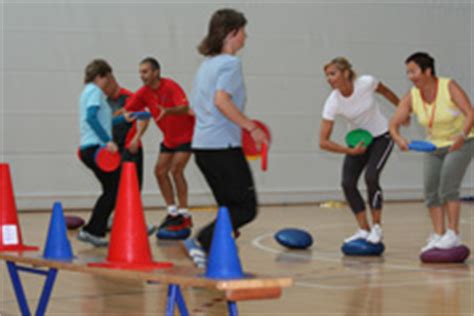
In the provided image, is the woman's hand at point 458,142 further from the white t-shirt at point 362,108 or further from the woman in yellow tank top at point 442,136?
the white t-shirt at point 362,108

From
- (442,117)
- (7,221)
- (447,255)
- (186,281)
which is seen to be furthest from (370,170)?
(186,281)

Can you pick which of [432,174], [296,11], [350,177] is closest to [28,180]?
[296,11]

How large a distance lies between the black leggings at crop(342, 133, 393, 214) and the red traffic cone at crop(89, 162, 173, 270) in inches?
135

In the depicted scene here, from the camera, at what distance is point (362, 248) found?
7438mm

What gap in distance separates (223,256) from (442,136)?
375 cm

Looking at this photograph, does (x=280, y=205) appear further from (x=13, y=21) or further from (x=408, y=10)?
(x=13, y=21)

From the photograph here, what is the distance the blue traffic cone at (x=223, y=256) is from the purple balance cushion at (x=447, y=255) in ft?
12.2

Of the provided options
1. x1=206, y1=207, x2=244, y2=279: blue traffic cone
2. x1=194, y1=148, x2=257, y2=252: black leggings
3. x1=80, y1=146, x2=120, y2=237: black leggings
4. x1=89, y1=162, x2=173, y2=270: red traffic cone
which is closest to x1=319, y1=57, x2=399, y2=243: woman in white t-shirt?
x1=80, y1=146, x2=120, y2=237: black leggings

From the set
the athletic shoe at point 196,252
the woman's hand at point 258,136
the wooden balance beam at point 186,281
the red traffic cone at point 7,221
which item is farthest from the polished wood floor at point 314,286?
the woman's hand at point 258,136

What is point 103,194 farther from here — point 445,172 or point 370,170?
point 445,172

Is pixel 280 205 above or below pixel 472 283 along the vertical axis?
below

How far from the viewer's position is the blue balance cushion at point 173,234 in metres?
8.90

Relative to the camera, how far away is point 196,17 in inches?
503

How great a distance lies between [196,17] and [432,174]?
646cm
